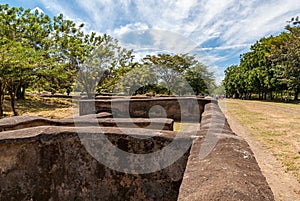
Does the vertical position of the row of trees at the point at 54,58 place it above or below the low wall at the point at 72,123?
above

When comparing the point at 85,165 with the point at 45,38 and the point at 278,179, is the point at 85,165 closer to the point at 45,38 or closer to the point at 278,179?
the point at 278,179

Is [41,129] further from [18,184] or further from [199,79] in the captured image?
[199,79]

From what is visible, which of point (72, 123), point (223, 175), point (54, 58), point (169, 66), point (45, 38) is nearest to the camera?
point (223, 175)

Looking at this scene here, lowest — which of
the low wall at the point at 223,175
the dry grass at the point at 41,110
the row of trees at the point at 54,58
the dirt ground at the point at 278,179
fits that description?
the dirt ground at the point at 278,179

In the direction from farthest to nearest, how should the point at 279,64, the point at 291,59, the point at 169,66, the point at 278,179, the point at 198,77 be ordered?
1. the point at 198,77
2. the point at 169,66
3. the point at 279,64
4. the point at 291,59
5. the point at 278,179

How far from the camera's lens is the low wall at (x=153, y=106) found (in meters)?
8.62


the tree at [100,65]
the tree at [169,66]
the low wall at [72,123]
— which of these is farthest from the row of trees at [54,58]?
the tree at [169,66]

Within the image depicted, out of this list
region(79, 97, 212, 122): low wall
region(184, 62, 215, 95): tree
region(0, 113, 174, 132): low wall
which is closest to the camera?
region(0, 113, 174, 132): low wall

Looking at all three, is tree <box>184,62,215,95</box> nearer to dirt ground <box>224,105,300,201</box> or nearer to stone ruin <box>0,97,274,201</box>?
dirt ground <box>224,105,300,201</box>

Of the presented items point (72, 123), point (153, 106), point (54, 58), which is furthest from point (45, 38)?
point (72, 123)

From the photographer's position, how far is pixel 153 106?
884cm

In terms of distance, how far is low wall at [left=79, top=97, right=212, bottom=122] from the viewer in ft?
28.3

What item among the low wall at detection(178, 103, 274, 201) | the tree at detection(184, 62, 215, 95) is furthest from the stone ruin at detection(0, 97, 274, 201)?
the tree at detection(184, 62, 215, 95)

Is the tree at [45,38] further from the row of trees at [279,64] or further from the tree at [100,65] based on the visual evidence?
the row of trees at [279,64]
